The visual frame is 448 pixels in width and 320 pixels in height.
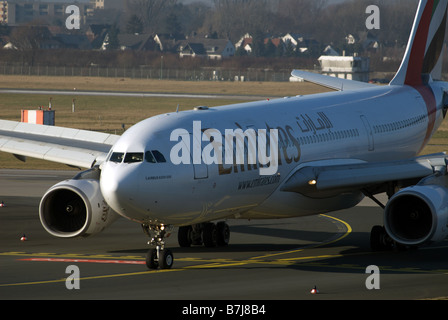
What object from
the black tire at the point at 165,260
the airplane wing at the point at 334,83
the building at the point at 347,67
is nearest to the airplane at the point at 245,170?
the black tire at the point at 165,260

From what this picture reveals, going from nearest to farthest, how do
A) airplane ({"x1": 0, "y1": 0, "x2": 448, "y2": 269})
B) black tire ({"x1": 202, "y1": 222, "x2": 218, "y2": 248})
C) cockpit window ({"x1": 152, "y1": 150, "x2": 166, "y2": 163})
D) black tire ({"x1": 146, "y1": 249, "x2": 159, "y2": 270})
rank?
cockpit window ({"x1": 152, "y1": 150, "x2": 166, "y2": 163}) < airplane ({"x1": 0, "y1": 0, "x2": 448, "y2": 269}) < black tire ({"x1": 146, "y1": 249, "x2": 159, "y2": 270}) < black tire ({"x1": 202, "y1": 222, "x2": 218, "y2": 248})

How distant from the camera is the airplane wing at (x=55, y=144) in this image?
3469 cm

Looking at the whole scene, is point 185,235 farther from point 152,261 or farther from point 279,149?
point 152,261

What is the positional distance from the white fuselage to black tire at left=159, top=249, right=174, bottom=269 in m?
0.97

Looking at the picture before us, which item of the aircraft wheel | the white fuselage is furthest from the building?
the aircraft wheel

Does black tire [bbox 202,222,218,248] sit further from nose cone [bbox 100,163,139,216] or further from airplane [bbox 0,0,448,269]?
nose cone [bbox 100,163,139,216]

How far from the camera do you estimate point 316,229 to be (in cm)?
3753

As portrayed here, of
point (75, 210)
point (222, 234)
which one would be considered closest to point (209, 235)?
point (222, 234)

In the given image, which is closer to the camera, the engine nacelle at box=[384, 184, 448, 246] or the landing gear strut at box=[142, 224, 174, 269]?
the landing gear strut at box=[142, 224, 174, 269]

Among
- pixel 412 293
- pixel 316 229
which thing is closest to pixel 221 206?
pixel 412 293

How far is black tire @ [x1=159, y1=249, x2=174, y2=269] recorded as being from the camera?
88.1ft

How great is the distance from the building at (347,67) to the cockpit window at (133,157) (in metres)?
147

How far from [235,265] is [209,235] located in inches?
154
